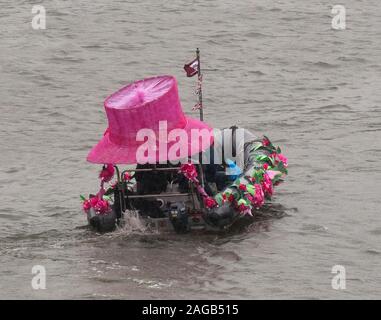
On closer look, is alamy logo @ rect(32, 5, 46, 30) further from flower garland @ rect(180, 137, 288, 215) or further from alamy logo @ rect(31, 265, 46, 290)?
alamy logo @ rect(31, 265, 46, 290)

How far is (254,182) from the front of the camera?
1966 cm

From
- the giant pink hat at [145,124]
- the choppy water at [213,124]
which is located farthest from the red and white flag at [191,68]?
the choppy water at [213,124]

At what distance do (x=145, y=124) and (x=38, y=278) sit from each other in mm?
3140

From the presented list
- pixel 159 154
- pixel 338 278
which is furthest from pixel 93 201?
pixel 338 278

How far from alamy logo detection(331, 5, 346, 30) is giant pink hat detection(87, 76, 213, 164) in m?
21.0

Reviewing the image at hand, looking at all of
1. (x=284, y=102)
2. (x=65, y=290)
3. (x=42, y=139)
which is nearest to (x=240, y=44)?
(x=284, y=102)

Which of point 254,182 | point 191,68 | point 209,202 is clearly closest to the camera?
point 209,202

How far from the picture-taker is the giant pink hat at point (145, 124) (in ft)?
60.2

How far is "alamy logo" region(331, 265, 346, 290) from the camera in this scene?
1698 centimetres

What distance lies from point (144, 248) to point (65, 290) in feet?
A: 7.02

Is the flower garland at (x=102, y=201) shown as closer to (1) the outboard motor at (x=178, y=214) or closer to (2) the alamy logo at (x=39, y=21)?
(1) the outboard motor at (x=178, y=214)

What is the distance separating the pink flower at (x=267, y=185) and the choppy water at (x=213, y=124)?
1.98ft

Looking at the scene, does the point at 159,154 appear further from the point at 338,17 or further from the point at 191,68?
the point at 338,17

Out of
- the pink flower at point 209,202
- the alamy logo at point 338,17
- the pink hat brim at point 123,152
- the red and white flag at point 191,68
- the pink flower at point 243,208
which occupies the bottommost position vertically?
the alamy logo at point 338,17
